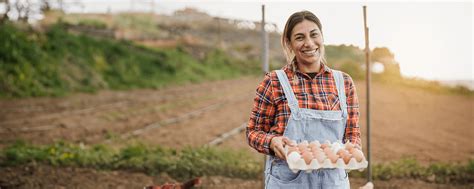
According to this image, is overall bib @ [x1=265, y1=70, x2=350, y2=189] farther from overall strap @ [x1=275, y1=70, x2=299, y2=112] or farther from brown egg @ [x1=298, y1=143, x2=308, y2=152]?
brown egg @ [x1=298, y1=143, x2=308, y2=152]

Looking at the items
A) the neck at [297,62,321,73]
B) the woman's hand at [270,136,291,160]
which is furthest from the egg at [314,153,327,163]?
the neck at [297,62,321,73]

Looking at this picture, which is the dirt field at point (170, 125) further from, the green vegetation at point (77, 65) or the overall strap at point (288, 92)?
the overall strap at point (288, 92)

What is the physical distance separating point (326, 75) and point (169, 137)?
707 centimetres

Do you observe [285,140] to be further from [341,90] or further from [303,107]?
[341,90]

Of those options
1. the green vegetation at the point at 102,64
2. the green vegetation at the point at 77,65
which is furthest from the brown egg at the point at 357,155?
the green vegetation at the point at 77,65

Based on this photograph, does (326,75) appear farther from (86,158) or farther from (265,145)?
(86,158)

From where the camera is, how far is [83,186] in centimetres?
522

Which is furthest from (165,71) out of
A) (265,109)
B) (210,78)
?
(265,109)

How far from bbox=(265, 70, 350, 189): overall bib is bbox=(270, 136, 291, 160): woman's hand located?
9 cm

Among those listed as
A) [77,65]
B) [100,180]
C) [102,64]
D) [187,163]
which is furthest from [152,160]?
[102,64]

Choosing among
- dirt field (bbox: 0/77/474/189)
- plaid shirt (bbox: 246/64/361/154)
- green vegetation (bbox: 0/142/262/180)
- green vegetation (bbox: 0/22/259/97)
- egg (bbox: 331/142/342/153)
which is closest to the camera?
egg (bbox: 331/142/342/153)

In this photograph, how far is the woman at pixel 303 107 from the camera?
216 centimetres

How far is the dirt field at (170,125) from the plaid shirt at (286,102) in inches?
128

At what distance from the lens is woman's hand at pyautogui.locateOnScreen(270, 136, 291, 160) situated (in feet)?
6.69
